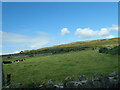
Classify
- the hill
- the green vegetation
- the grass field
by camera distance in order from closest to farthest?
the grass field, the green vegetation, the hill

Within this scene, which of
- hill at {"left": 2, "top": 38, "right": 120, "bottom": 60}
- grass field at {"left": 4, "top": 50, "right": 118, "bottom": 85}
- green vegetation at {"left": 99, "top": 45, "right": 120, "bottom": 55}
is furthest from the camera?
hill at {"left": 2, "top": 38, "right": 120, "bottom": 60}

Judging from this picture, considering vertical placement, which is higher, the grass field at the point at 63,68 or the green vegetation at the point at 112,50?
the green vegetation at the point at 112,50

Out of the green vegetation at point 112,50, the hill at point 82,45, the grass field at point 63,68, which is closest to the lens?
the grass field at point 63,68

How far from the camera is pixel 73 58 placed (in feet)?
20.3

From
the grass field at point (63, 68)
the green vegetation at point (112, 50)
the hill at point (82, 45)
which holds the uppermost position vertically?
the hill at point (82, 45)

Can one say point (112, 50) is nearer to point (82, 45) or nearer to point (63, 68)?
point (82, 45)

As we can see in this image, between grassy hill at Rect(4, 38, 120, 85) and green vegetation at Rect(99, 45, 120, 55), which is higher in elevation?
green vegetation at Rect(99, 45, 120, 55)

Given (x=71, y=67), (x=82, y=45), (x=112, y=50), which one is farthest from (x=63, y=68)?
(x=112, y=50)

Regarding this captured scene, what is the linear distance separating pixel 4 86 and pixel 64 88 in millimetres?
1448

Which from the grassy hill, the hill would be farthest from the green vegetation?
the hill

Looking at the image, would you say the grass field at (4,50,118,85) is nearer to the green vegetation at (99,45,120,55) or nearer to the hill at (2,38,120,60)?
the green vegetation at (99,45,120,55)

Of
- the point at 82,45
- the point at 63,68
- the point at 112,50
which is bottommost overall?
the point at 63,68

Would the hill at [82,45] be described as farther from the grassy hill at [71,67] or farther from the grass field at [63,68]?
the grass field at [63,68]

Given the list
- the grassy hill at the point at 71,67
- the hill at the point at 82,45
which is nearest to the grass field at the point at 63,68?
the grassy hill at the point at 71,67
